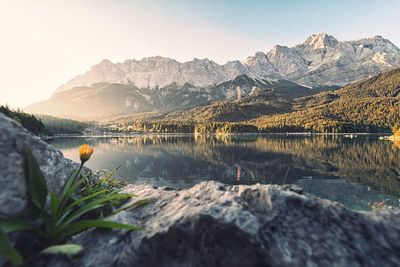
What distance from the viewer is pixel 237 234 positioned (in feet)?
14.0

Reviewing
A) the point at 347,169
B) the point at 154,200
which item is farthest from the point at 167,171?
the point at 154,200

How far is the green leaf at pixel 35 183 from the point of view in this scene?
4.43 metres

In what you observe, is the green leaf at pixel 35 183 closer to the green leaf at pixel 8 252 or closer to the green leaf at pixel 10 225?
the green leaf at pixel 10 225

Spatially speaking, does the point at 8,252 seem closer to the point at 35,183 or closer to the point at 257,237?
the point at 35,183

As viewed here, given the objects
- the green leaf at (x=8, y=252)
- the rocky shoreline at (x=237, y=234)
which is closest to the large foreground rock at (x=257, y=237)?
the rocky shoreline at (x=237, y=234)

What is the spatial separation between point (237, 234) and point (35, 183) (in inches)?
137

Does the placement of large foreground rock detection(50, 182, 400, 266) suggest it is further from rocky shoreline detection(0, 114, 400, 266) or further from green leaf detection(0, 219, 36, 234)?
green leaf detection(0, 219, 36, 234)

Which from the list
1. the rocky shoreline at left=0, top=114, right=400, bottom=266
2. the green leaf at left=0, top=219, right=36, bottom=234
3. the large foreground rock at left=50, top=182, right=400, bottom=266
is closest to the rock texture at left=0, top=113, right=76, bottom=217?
the rocky shoreline at left=0, top=114, right=400, bottom=266

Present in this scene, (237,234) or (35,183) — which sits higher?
(35,183)

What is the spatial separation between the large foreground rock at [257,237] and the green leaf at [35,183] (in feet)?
3.42

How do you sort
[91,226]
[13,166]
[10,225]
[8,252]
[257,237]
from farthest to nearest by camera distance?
[91,226], [13,166], [257,237], [10,225], [8,252]

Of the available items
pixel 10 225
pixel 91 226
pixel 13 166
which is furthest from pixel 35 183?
pixel 91 226

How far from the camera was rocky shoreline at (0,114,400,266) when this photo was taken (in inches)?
162

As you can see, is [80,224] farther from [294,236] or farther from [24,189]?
[294,236]
